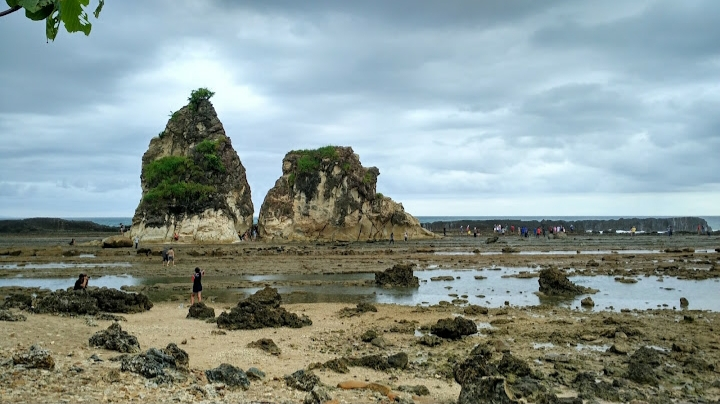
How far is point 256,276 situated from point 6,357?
80.2 ft

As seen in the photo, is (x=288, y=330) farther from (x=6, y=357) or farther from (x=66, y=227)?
(x=66, y=227)

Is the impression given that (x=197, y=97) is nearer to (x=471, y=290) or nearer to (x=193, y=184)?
(x=193, y=184)

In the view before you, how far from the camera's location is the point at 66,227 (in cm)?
11556

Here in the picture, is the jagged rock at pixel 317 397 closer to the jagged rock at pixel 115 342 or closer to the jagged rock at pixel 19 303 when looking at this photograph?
the jagged rock at pixel 115 342

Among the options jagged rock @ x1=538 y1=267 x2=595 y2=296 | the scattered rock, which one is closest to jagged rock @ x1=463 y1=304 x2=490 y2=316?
the scattered rock

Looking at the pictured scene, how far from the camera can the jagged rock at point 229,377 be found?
9.61m

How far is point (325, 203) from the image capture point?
79.8 meters

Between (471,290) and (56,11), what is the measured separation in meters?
24.8

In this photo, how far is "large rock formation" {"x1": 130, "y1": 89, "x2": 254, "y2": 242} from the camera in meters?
65.6

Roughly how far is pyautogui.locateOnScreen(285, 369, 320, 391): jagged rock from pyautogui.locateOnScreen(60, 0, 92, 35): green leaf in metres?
7.36

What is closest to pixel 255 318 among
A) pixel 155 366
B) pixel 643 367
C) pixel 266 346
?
pixel 266 346

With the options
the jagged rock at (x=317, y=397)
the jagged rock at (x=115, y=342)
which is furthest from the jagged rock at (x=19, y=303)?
the jagged rock at (x=317, y=397)

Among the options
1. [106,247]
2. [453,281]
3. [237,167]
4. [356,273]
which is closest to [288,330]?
[453,281]

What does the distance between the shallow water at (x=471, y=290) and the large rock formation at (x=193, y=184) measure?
33.5m
